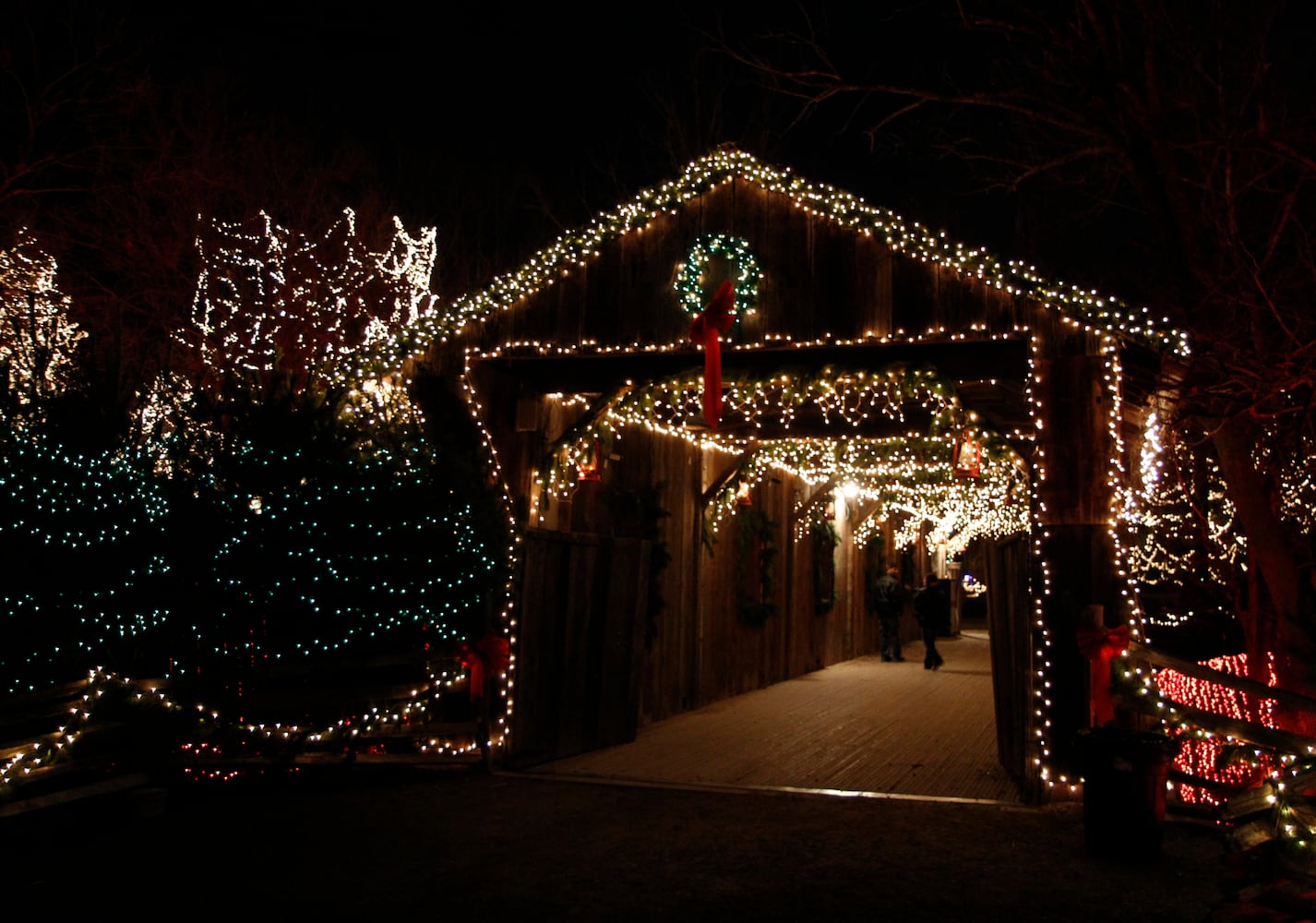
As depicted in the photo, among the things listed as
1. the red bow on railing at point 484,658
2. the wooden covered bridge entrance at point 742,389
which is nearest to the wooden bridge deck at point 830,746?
the wooden covered bridge entrance at point 742,389

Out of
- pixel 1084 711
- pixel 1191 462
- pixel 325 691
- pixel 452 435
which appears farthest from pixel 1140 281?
pixel 325 691

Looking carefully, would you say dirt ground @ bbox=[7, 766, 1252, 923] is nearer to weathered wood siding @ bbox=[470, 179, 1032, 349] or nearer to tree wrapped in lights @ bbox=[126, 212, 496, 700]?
tree wrapped in lights @ bbox=[126, 212, 496, 700]

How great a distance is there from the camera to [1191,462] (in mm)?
11602

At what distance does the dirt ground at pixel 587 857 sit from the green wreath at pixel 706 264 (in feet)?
13.0

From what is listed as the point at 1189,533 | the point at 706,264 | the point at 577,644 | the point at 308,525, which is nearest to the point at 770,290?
the point at 706,264

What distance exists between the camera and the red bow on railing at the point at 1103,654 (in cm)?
764

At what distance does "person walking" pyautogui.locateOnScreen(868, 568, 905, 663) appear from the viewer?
64.2 feet

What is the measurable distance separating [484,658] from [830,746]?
3.73m

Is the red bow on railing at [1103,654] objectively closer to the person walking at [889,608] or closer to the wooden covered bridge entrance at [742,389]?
the wooden covered bridge entrance at [742,389]

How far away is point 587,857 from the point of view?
661 cm

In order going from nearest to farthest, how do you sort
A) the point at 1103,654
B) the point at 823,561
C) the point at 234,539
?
the point at 1103,654 < the point at 234,539 < the point at 823,561

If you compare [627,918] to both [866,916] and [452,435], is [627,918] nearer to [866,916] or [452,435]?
[866,916]

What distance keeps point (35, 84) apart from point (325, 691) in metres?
11.7

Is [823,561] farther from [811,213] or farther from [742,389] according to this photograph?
[811,213]
